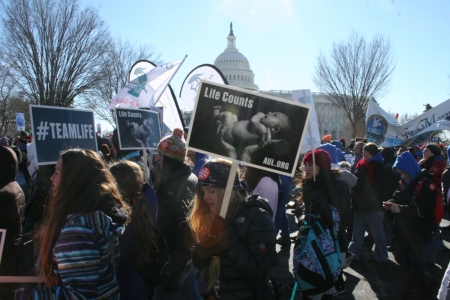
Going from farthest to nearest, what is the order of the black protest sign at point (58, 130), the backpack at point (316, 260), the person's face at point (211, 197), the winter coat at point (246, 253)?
the black protest sign at point (58, 130) → the backpack at point (316, 260) → the person's face at point (211, 197) → the winter coat at point (246, 253)

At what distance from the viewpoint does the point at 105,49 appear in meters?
22.1

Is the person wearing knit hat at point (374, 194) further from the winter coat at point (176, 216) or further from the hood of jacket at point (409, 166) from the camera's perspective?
the winter coat at point (176, 216)

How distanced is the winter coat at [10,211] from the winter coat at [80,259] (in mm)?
1729

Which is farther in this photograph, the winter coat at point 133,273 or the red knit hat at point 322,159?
the red knit hat at point 322,159

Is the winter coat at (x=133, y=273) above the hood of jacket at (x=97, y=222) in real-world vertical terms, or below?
below

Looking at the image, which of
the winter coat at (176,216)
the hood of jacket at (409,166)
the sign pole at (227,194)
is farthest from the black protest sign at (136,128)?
the hood of jacket at (409,166)

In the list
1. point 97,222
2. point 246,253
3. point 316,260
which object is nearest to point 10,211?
point 97,222

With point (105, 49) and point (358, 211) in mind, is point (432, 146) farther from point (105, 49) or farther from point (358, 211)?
point (105, 49)

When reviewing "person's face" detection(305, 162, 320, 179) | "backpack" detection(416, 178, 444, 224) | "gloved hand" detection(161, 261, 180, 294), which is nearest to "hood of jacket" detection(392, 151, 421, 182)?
"backpack" detection(416, 178, 444, 224)

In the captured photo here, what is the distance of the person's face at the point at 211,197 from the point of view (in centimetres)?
263

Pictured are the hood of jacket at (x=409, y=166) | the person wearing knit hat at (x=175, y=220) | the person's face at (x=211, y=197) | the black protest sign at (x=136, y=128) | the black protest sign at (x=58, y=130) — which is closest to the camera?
the person's face at (x=211, y=197)

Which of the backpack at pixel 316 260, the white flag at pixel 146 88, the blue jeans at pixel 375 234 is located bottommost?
the blue jeans at pixel 375 234

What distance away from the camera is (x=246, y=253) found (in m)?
2.43

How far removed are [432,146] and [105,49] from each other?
1961 cm
